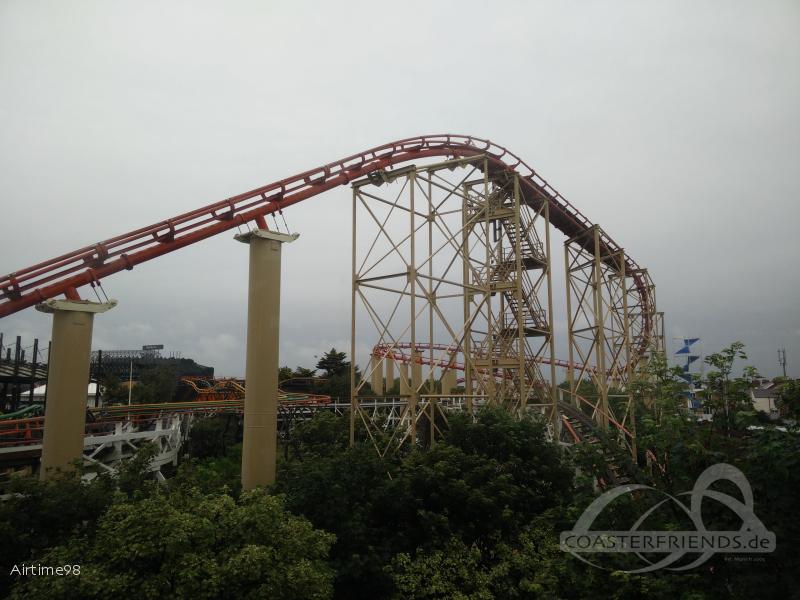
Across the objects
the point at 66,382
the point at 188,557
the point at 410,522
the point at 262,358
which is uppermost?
the point at 262,358

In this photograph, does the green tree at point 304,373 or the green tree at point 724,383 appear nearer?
the green tree at point 724,383

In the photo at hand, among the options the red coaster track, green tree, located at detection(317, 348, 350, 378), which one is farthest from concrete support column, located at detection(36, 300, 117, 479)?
green tree, located at detection(317, 348, 350, 378)

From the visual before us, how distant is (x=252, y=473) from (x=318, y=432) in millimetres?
5311

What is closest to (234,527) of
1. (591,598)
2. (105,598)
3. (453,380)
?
(105,598)

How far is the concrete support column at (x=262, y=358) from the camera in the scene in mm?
12883

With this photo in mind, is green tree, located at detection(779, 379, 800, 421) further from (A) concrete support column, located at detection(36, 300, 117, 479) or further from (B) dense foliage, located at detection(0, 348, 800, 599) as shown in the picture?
(A) concrete support column, located at detection(36, 300, 117, 479)

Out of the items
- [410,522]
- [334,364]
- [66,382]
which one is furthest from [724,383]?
[334,364]

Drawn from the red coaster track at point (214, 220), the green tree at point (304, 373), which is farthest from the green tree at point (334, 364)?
the red coaster track at point (214, 220)

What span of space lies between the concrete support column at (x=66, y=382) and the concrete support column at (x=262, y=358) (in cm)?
374

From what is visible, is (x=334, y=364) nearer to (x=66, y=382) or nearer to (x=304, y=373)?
(x=304, y=373)

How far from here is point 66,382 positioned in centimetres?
1282

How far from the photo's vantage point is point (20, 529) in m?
9.34

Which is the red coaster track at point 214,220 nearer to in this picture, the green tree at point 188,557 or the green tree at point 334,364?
the green tree at point 188,557

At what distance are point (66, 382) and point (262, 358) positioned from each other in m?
4.42
